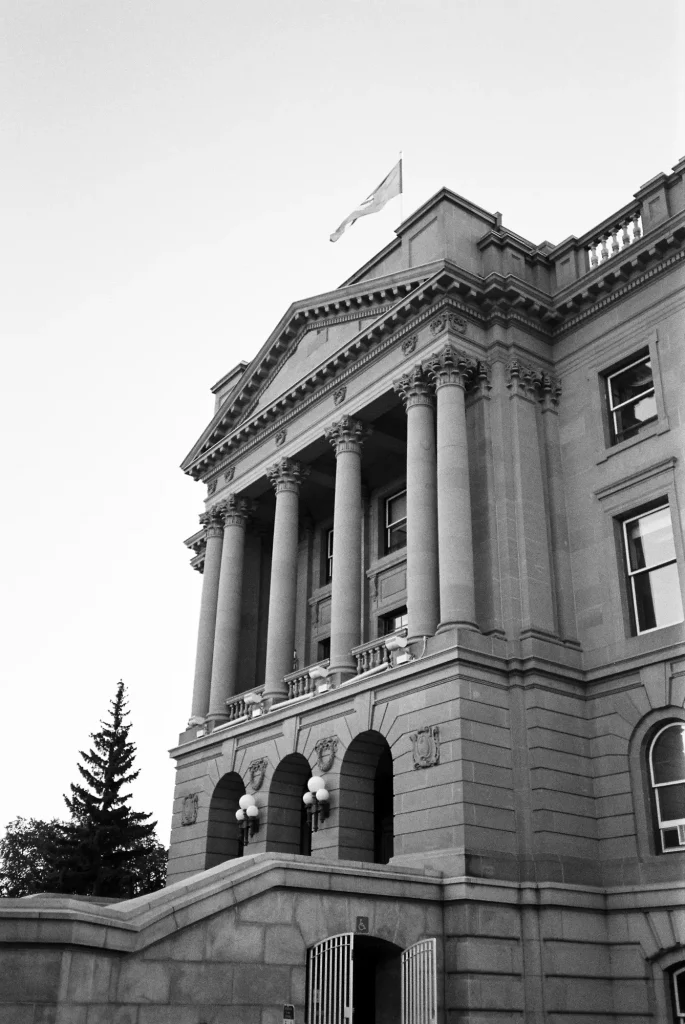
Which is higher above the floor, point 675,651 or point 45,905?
point 675,651

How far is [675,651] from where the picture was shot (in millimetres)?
25188

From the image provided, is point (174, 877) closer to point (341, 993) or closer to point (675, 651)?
point (341, 993)

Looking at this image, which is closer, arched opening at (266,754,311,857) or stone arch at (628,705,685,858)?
stone arch at (628,705,685,858)

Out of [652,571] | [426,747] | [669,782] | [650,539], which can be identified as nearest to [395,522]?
[650,539]

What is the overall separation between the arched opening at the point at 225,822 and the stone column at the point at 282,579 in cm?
356

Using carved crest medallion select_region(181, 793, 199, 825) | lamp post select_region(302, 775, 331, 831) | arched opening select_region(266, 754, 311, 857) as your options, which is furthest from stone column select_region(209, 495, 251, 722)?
lamp post select_region(302, 775, 331, 831)

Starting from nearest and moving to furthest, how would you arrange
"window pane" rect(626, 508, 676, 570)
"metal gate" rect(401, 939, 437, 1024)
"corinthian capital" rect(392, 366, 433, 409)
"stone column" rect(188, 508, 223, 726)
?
1. "metal gate" rect(401, 939, 437, 1024)
2. "window pane" rect(626, 508, 676, 570)
3. "corinthian capital" rect(392, 366, 433, 409)
4. "stone column" rect(188, 508, 223, 726)

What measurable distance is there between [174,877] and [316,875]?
1451cm

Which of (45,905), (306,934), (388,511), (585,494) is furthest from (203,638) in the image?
(45,905)

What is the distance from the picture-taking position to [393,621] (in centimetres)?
3456

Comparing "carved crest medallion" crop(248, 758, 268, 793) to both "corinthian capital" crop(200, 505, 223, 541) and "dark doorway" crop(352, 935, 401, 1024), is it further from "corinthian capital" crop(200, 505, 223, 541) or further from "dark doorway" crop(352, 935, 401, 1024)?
"corinthian capital" crop(200, 505, 223, 541)

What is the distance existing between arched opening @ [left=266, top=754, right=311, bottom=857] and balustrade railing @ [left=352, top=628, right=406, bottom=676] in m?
3.75

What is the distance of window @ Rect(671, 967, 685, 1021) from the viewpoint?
902 inches

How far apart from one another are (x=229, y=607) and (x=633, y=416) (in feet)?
53.6
